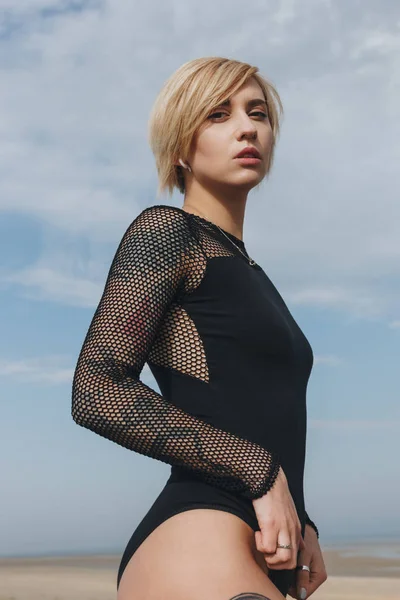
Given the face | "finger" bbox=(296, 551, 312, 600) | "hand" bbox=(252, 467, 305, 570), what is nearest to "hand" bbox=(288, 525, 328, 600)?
"finger" bbox=(296, 551, 312, 600)

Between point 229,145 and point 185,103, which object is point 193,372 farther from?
point 185,103

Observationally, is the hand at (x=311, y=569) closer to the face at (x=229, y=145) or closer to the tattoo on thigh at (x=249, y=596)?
the tattoo on thigh at (x=249, y=596)

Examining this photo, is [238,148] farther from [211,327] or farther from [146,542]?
[146,542]

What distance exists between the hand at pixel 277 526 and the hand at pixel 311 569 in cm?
39

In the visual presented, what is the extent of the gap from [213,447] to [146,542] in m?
0.27

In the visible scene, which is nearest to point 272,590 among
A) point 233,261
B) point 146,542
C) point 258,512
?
point 258,512

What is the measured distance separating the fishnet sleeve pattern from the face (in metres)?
0.44

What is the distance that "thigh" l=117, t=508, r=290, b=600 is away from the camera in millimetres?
1815

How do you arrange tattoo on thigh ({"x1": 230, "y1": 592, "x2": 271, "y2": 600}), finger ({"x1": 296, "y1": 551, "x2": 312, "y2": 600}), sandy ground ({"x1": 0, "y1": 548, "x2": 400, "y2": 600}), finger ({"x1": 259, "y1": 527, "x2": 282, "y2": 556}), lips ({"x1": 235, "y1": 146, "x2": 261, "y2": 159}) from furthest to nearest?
sandy ground ({"x1": 0, "y1": 548, "x2": 400, "y2": 600}) → lips ({"x1": 235, "y1": 146, "x2": 261, "y2": 159}) → finger ({"x1": 296, "y1": 551, "x2": 312, "y2": 600}) → finger ({"x1": 259, "y1": 527, "x2": 282, "y2": 556}) → tattoo on thigh ({"x1": 230, "y1": 592, "x2": 271, "y2": 600})

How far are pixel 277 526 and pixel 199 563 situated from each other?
0.70ft

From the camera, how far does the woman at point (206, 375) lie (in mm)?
1940

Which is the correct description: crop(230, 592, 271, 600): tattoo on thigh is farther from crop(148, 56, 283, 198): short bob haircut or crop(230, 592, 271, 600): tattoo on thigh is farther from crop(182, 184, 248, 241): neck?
crop(148, 56, 283, 198): short bob haircut

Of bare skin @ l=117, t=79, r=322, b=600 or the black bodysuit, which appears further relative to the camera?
the black bodysuit

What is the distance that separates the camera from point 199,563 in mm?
1847
